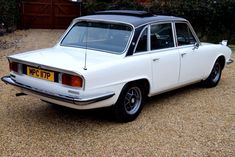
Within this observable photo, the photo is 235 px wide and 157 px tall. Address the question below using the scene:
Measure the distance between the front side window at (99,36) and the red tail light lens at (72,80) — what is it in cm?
95

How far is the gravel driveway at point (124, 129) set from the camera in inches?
170

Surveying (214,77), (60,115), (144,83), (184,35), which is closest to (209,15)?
(214,77)

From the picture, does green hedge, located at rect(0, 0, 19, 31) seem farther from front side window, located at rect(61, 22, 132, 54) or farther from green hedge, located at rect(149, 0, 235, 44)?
front side window, located at rect(61, 22, 132, 54)

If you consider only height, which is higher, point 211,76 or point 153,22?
point 153,22

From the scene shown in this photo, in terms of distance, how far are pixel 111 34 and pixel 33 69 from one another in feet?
4.28

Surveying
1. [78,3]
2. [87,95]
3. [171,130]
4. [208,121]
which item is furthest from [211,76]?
[78,3]

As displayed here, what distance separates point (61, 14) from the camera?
17.8 m

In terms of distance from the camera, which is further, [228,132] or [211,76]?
[211,76]

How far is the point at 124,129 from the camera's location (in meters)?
4.93

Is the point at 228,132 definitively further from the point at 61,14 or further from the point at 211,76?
the point at 61,14

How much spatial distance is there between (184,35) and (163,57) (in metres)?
1.00

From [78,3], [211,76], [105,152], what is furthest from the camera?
[78,3]

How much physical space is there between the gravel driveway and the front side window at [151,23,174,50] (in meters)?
1.01

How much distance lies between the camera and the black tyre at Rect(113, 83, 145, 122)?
497 centimetres
